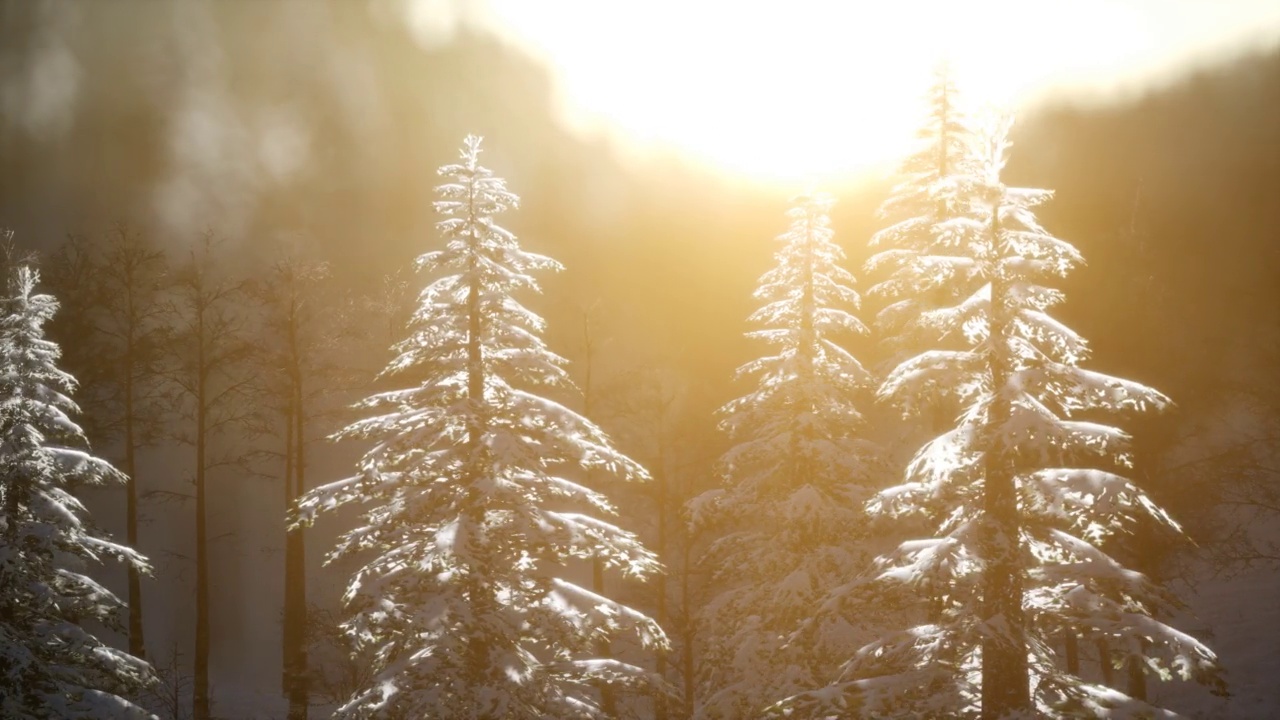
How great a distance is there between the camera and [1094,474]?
8.99m

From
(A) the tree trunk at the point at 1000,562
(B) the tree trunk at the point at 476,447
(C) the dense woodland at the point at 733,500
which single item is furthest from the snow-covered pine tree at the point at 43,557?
(A) the tree trunk at the point at 1000,562

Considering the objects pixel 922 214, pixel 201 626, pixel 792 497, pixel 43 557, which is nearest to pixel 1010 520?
pixel 792 497

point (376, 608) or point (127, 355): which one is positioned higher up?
point (127, 355)

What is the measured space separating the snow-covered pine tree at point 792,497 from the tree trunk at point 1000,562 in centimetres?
506

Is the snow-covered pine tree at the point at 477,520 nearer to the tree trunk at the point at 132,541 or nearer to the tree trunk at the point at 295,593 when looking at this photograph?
the tree trunk at the point at 295,593

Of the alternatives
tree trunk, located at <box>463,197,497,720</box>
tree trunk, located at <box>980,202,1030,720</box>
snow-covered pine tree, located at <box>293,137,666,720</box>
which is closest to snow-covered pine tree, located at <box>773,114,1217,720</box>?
tree trunk, located at <box>980,202,1030,720</box>

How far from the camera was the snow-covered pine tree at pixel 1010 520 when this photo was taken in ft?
28.9

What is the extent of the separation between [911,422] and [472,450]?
91.6 ft

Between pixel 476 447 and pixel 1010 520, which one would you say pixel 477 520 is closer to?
pixel 476 447

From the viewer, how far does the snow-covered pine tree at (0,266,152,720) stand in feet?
41.4

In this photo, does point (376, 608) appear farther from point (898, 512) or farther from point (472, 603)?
point (898, 512)

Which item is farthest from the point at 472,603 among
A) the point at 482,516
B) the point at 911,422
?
the point at 911,422

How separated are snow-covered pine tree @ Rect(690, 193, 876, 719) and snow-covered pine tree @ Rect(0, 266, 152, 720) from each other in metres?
11.3

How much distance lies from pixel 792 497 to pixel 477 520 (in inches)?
257
